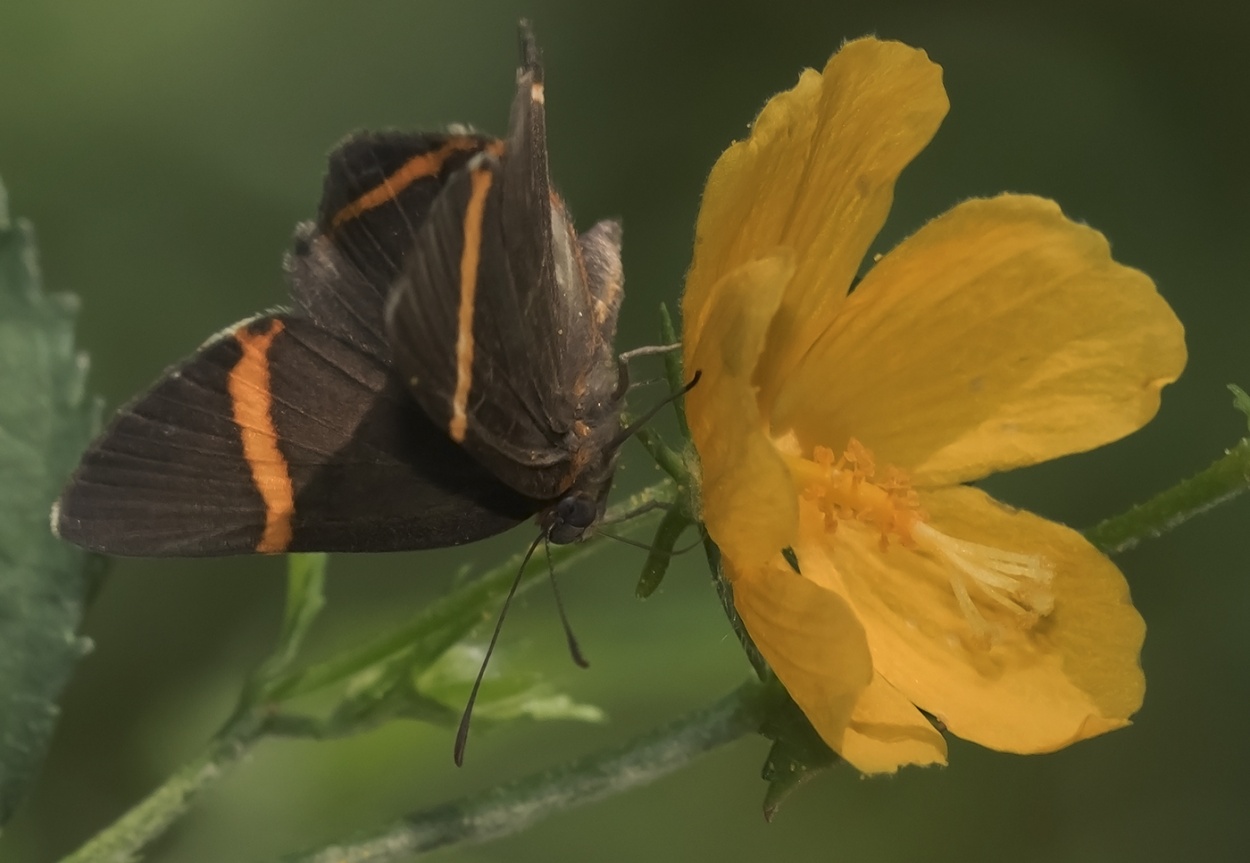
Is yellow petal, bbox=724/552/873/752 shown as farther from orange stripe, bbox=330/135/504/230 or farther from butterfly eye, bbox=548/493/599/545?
orange stripe, bbox=330/135/504/230

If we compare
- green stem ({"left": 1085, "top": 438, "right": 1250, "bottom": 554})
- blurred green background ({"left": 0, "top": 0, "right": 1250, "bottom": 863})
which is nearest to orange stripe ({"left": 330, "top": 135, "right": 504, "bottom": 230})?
green stem ({"left": 1085, "top": 438, "right": 1250, "bottom": 554})

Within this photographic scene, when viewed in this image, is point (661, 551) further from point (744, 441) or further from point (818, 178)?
point (818, 178)

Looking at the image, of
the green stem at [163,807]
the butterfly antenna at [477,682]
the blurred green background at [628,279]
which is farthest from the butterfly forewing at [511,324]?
the blurred green background at [628,279]

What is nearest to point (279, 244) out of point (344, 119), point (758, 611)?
point (344, 119)

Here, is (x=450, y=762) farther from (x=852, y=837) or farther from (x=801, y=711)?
(x=801, y=711)

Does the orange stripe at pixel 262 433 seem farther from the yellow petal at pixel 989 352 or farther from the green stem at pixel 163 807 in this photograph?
the yellow petal at pixel 989 352
